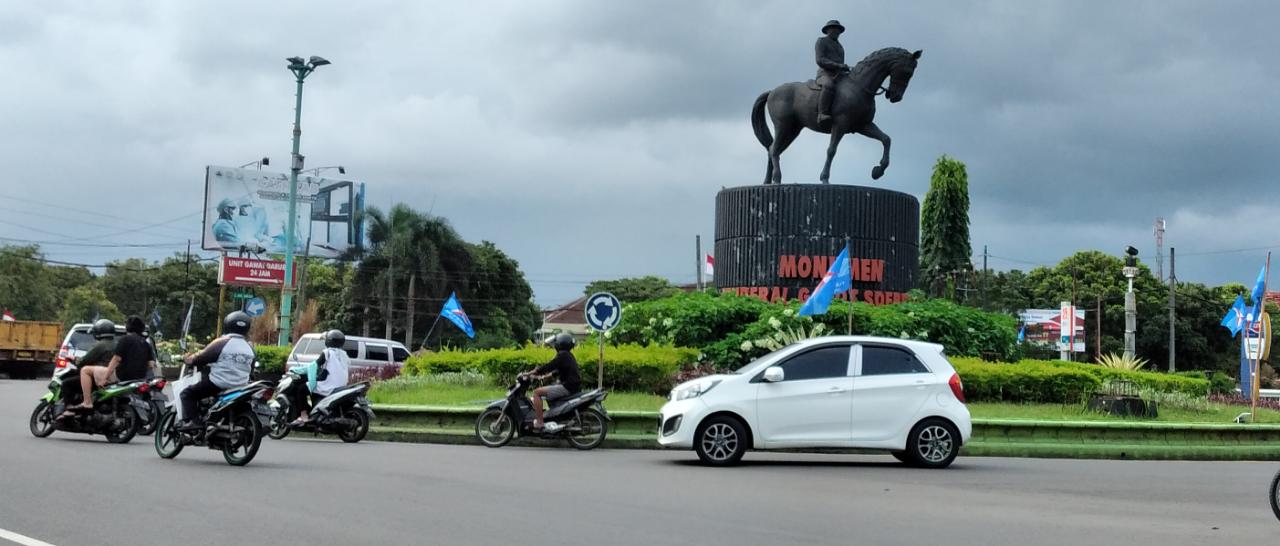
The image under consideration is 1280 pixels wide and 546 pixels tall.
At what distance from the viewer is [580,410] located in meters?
16.6

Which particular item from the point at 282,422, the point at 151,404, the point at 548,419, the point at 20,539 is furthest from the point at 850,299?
the point at 20,539

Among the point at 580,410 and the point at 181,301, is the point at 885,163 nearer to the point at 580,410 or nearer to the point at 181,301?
the point at 580,410

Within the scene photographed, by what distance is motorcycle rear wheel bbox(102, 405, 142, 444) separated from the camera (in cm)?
1565

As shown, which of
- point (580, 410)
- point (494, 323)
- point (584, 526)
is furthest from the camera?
point (494, 323)

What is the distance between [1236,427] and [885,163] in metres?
9.38

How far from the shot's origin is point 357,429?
1727cm

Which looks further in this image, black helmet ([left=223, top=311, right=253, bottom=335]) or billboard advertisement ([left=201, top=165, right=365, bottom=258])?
billboard advertisement ([left=201, top=165, right=365, bottom=258])

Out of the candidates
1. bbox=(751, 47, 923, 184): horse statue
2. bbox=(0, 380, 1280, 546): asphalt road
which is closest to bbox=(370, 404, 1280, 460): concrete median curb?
bbox=(0, 380, 1280, 546): asphalt road

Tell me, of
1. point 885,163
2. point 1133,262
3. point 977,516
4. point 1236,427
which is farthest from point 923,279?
point 977,516

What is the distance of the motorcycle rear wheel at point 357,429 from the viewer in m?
17.2

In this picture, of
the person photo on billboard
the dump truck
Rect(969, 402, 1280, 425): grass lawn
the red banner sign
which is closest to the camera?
Rect(969, 402, 1280, 425): grass lawn

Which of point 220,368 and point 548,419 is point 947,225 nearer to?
point 548,419

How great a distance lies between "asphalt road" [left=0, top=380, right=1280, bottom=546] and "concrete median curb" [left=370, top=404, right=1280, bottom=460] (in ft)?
6.92

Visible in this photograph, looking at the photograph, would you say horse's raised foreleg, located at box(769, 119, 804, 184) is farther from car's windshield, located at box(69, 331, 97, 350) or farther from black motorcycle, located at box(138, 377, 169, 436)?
car's windshield, located at box(69, 331, 97, 350)
